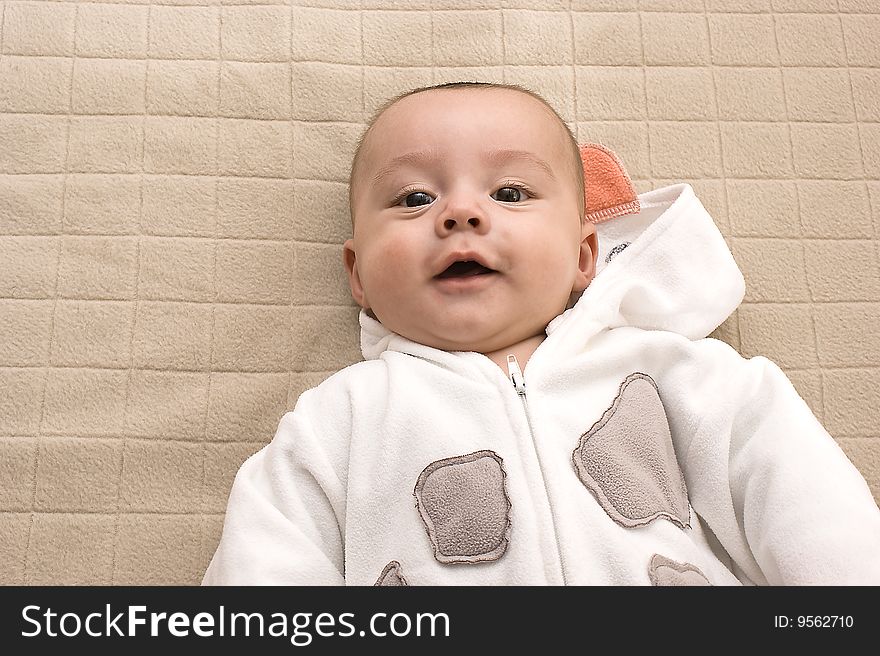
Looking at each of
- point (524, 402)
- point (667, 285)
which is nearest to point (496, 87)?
point (667, 285)

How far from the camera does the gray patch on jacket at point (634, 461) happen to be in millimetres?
1051

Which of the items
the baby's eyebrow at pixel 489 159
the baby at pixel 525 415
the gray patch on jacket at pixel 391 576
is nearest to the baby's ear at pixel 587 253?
the baby at pixel 525 415

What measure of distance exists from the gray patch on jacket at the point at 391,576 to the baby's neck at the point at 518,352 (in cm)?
28

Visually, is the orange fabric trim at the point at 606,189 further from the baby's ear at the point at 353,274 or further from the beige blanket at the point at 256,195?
the baby's ear at the point at 353,274

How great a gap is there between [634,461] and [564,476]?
10 cm

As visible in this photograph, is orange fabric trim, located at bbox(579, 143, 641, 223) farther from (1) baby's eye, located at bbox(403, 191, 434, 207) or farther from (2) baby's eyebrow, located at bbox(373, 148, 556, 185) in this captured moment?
(1) baby's eye, located at bbox(403, 191, 434, 207)

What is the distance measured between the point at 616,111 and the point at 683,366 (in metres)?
0.47

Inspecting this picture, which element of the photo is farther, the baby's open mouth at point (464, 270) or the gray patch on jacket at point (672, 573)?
the baby's open mouth at point (464, 270)

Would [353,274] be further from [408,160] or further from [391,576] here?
[391,576]

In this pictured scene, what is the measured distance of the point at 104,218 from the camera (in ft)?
4.35

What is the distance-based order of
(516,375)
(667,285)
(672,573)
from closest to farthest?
1. (672,573)
2. (516,375)
3. (667,285)

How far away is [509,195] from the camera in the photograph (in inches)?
47.1
